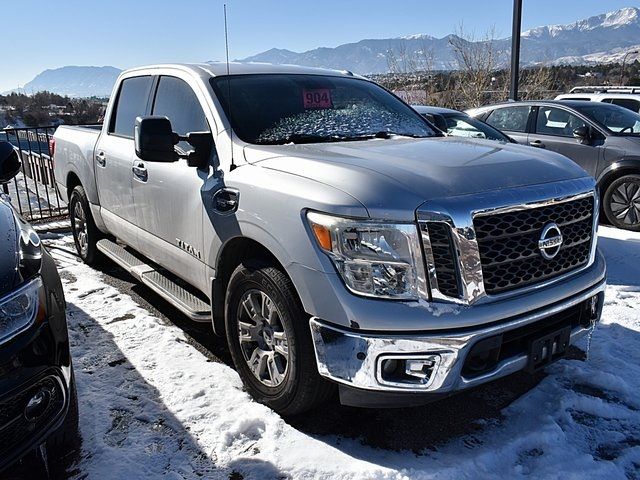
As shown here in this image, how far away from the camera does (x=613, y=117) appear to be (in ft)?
25.9

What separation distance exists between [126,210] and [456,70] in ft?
63.8

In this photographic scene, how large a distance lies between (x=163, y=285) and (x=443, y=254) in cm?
229

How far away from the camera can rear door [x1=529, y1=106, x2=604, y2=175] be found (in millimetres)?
7574

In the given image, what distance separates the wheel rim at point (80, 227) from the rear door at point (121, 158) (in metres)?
0.72

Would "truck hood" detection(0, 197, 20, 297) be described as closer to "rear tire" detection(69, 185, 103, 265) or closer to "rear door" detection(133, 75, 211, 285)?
"rear door" detection(133, 75, 211, 285)

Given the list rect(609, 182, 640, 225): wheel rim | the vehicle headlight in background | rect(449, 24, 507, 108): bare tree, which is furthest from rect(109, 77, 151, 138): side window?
rect(449, 24, 507, 108): bare tree

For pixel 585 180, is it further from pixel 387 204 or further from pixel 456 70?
pixel 456 70

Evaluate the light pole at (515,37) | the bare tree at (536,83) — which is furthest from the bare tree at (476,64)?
the light pole at (515,37)

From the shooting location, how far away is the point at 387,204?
7.70ft

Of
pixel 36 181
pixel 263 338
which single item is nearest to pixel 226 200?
pixel 263 338

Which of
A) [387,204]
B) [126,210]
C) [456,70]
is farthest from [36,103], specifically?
[387,204]

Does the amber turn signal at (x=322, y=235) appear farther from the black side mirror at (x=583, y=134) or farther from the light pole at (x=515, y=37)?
the light pole at (x=515, y=37)

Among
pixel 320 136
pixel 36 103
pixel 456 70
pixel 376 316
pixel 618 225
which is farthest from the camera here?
pixel 36 103

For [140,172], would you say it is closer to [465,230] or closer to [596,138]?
[465,230]
